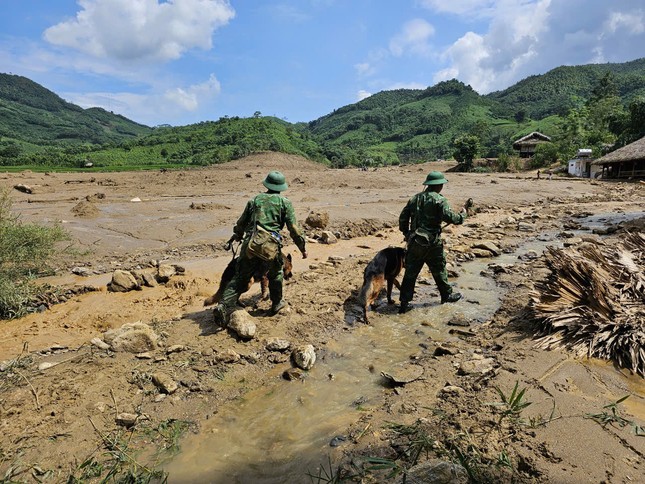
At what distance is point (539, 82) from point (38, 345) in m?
143

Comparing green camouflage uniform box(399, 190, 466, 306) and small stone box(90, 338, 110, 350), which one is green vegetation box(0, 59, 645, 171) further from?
green camouflage uniform box(399, 190, 466, 306)

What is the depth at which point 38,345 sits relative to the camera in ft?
14.6

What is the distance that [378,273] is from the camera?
5281mm

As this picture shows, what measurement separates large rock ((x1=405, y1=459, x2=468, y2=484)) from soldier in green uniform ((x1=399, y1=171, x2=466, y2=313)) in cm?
345

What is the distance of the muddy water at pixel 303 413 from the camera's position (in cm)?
268

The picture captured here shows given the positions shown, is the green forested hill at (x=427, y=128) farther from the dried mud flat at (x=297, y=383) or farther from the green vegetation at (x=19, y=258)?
the dried mud flat at (x=297, y=383)

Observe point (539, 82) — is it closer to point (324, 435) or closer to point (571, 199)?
point (571, 199)

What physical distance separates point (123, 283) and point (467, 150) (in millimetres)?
39343

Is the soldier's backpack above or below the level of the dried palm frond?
above

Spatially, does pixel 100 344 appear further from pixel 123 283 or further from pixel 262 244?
pixel 123 283

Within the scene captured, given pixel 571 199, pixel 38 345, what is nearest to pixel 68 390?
pixel 38 345

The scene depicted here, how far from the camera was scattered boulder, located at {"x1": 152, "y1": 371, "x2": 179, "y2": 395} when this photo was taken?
344 centimetres

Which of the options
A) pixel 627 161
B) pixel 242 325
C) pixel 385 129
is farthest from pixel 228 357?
pixel 385 129

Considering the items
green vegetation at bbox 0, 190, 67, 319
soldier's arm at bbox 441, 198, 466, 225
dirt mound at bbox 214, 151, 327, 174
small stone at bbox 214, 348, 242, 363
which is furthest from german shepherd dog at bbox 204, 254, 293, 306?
dirt mound at bbox 214, 151, 327, 174
